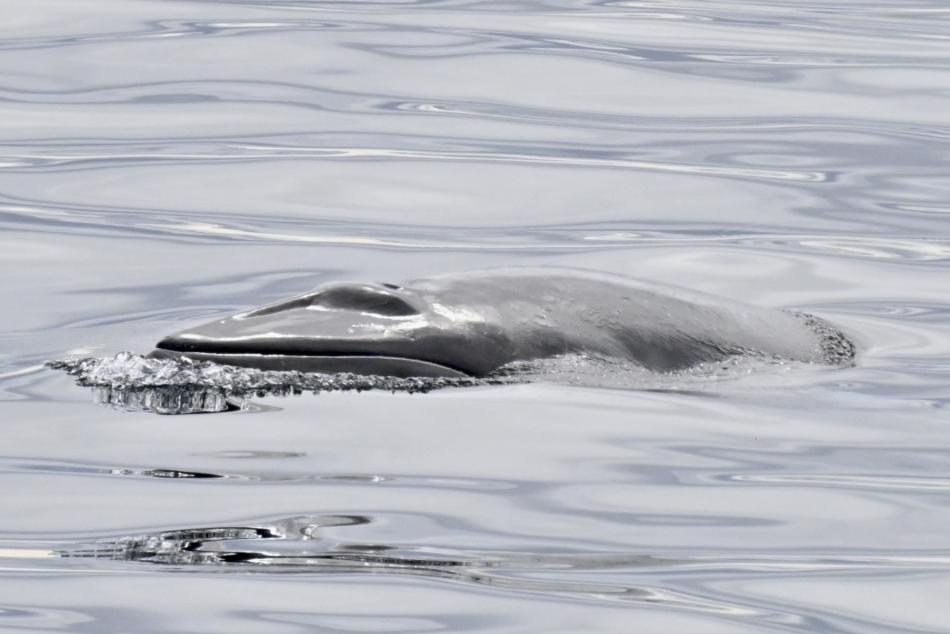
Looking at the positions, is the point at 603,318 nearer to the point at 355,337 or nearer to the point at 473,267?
the point at 355,337

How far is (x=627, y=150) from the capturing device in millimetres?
20328

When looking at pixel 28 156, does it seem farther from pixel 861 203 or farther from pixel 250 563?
pixel 250 563

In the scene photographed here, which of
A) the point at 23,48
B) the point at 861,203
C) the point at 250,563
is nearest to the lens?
the point at 250,563

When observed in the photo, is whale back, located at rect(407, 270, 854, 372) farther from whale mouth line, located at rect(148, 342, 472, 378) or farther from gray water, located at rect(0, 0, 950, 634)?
whale mouth line, located at rect(148, 342, 472, 378)

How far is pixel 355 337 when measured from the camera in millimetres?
9133

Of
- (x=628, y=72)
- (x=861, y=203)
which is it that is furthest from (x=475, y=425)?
(x=628, y=72)

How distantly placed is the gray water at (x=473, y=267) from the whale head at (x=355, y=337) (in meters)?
0.19

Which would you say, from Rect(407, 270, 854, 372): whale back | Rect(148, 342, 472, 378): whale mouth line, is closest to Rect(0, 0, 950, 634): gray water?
Rect(148, 342, 472, 378): whale mouth line

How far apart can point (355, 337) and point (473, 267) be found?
569 centimetres

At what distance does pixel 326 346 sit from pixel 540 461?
1.14 metres

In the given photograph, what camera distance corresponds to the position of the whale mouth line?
29.8 feet

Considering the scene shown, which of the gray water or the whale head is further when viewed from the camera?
the whale head

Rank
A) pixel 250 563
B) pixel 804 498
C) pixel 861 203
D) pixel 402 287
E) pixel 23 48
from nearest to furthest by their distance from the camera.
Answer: pixel 250 563
pixel 804 498
pixel 402 287
pixel 861 203
pixel 23 48

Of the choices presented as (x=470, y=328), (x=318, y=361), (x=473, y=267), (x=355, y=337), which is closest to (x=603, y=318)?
(x=470, y=328)
